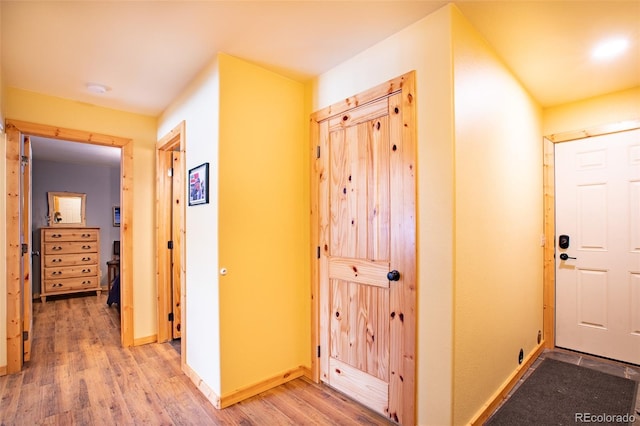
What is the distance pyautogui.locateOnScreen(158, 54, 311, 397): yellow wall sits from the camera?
2268mm

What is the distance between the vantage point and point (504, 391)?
7.45 ft

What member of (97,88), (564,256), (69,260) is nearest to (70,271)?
(69,260)

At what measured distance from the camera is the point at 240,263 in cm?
233

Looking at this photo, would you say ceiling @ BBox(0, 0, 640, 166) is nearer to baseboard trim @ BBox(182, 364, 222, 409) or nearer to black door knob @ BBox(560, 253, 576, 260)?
black door knob @ BBox(560, 253, 576, 260)

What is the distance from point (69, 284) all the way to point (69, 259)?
415 mm

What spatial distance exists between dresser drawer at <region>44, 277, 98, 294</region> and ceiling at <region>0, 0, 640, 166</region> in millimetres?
3735

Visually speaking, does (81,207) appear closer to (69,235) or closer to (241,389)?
(69,235)

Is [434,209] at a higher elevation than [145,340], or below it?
higher

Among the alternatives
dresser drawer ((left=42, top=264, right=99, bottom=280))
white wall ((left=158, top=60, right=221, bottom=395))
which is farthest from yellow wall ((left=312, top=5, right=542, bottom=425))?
dresser drawer ((left=42, top=264, right=99, bottom=280))

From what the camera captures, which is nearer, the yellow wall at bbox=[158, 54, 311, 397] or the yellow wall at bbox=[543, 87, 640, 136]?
the yellow wall at bbox=[158, 54, 311, 397]

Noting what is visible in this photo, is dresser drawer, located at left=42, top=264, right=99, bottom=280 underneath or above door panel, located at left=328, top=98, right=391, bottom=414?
underneath

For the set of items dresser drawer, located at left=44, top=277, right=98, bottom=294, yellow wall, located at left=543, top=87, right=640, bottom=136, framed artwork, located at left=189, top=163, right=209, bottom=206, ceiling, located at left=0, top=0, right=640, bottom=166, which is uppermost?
ceiling, located at left=0, top=0, right=640, bottom=166

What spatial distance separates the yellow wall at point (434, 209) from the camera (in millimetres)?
1730

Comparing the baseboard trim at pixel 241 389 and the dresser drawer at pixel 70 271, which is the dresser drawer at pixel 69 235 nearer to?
the dresser drawer at pixel 70 271
